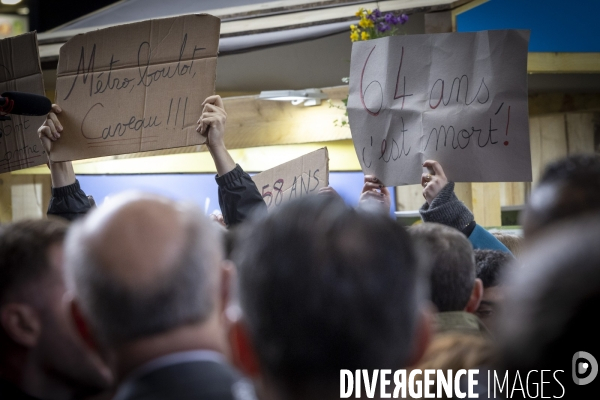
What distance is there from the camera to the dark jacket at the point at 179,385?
0.77m

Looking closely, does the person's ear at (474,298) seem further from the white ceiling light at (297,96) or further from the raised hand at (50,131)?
the white ceiling light at (297,96)

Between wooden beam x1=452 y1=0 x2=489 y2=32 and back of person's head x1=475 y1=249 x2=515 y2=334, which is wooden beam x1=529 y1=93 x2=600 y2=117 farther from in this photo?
back of person's head x1=475 y1=249 x2=515 y2=334

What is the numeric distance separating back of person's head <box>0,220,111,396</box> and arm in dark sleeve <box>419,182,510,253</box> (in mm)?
1222

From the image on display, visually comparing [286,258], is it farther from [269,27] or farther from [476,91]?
[269,27]

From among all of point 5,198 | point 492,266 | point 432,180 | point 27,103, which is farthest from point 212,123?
point 5,198

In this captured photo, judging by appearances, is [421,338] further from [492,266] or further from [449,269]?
[492,266]

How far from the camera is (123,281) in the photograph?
782 mm

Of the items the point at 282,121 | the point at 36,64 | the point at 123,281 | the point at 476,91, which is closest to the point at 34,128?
the point at 36,64

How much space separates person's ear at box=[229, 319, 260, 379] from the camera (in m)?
0.74

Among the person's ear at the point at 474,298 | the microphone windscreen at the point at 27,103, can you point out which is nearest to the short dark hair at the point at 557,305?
the person's ear at the point at 474,298

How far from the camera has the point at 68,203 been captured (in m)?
2.25

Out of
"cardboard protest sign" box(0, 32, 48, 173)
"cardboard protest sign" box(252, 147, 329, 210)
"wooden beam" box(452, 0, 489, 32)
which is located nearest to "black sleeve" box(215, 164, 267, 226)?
"cardboard protest sign" box(252, 147, 329, 210)

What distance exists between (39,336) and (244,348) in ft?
1.76

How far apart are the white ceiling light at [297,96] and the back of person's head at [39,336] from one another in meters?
3.86
